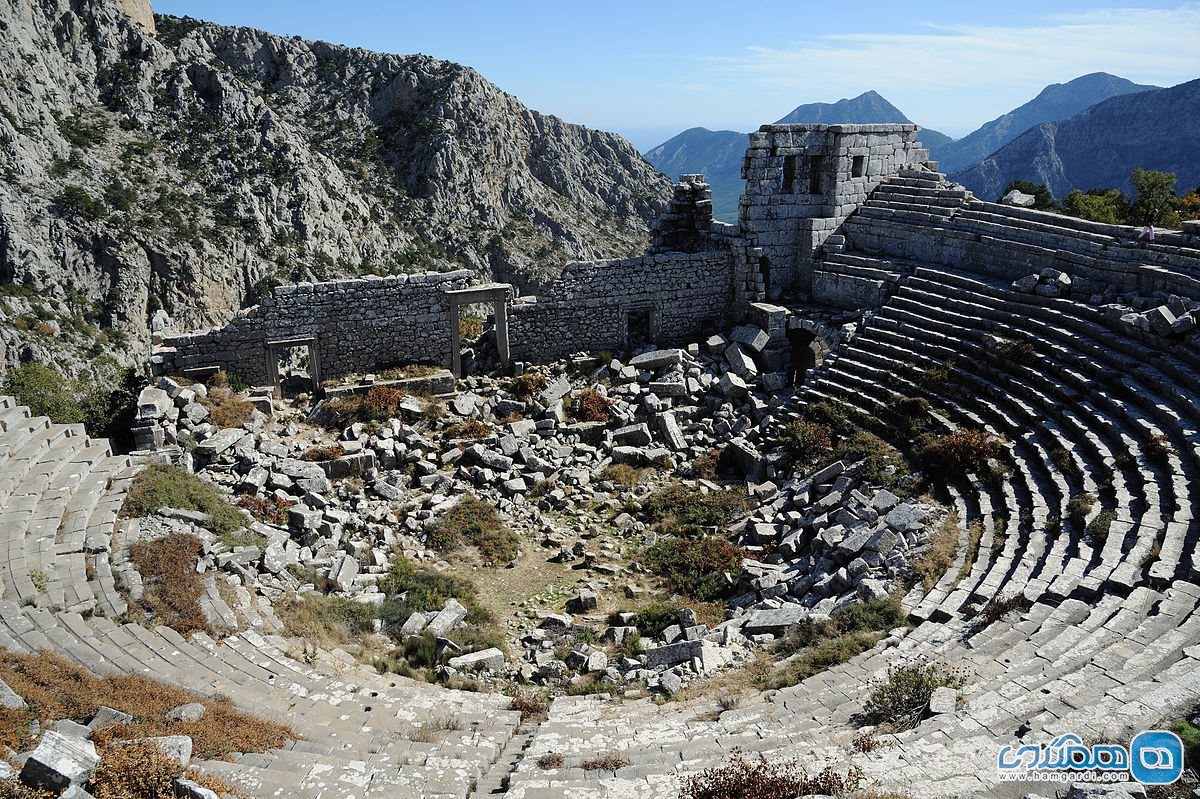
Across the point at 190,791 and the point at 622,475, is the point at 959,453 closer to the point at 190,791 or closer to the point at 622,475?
the point at 622,475

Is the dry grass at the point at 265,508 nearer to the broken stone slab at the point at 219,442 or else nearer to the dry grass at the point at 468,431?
the broken stone slab at the point at 219,442

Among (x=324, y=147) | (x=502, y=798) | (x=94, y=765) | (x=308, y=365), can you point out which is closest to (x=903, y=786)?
(x=502, y=798)

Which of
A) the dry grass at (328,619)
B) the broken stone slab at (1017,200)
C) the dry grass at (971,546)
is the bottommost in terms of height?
the dry grass at (328,619)

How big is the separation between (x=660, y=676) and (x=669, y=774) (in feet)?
9.80

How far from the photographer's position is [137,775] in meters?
6.16

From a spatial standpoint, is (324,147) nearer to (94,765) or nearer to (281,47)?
(281,47)

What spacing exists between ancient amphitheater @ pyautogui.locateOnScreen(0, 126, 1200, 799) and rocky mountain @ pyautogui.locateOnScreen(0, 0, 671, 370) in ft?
120

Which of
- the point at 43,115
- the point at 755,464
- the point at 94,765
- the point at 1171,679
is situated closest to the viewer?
the point at 94,765

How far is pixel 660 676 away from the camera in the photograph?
35.3 ft

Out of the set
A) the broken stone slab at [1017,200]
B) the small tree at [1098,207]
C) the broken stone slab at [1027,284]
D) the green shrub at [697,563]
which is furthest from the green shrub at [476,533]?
the small tree at [1098,207]

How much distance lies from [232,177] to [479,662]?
5587 cm

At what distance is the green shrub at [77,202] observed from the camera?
164ft

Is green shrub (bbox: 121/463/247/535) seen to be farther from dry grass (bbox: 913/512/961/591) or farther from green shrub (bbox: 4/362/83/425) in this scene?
dry grass (bbox: 913/512/961/591)

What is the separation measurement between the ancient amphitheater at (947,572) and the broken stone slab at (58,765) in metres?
1.44
